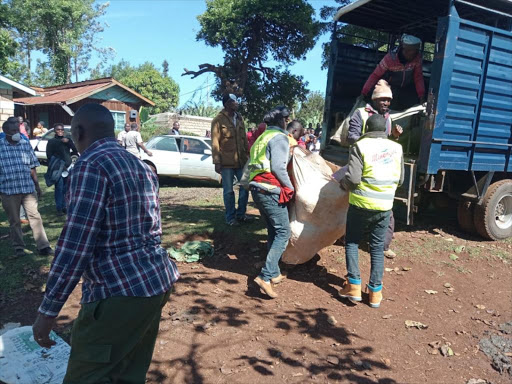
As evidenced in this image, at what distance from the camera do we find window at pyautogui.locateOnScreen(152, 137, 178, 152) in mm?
11188

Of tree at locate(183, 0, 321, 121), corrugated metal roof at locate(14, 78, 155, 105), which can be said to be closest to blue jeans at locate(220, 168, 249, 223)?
tree at locate(183, 0, 321, 121)

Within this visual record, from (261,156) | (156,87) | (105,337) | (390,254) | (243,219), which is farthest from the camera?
(156,87)

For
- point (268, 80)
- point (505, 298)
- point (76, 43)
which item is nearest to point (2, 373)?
point (505, 298)

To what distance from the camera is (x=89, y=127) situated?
1.98 meters

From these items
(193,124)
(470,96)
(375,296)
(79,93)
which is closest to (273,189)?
(375,296)

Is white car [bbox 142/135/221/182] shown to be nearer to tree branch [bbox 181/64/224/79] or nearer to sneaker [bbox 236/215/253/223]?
sneaker [bbox 236/215/253/223]

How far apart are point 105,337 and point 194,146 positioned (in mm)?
9911

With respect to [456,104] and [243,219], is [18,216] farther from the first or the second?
[456,104]

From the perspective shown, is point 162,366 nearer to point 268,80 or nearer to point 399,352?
point 399,352

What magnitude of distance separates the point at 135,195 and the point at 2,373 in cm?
176

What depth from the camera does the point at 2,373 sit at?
2641mm

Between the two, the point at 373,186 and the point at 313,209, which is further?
the point at 313,209

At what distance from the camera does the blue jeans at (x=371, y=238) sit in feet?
12.6

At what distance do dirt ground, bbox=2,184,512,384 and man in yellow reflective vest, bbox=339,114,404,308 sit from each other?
46cm
